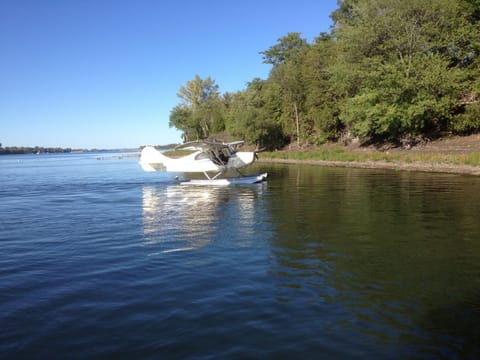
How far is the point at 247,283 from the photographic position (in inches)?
244

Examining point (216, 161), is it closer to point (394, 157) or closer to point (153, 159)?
point (153, 159)

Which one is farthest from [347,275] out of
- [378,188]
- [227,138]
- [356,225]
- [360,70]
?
[227,138]

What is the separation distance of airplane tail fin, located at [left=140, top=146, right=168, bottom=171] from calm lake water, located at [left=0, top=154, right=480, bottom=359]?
11.0m

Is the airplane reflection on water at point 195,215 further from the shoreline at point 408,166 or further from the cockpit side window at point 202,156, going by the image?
the shoreline at point 408,166

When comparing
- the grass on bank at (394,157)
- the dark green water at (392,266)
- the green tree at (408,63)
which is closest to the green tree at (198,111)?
the grass on bank at (394,157)

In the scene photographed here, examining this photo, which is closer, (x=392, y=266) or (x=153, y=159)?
(x=392, y=266)

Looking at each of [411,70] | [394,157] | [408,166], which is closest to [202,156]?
[408,166]

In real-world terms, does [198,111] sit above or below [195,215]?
above

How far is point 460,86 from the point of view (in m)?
29.6

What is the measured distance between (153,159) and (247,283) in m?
19.1

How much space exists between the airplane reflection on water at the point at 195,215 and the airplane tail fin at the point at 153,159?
13.5ft

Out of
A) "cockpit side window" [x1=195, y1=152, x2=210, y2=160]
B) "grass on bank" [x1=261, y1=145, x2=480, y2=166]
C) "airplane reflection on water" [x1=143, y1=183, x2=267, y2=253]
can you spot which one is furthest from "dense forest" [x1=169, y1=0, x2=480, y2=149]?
"airplane reflection on water" [x1=143, y1=183, x2=267, y2=253]

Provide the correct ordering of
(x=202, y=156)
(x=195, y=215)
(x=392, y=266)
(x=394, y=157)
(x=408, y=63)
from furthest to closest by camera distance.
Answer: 1. (x=408, y=63)
2. (x=394, y=157)
3. (x=202, y=156)
4. (x=195, y=215)
5. (x=392, y=266)

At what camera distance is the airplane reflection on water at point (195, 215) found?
945 cm
